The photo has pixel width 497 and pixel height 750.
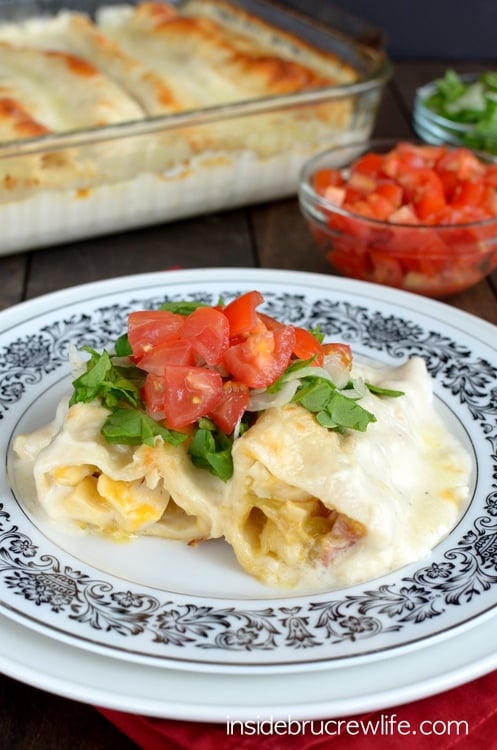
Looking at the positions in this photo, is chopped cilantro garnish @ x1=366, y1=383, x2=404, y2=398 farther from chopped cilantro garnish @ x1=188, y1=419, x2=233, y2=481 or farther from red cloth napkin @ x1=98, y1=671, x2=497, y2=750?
red cloth napkin @ x1=98, y1=671, x2=497, y2=750

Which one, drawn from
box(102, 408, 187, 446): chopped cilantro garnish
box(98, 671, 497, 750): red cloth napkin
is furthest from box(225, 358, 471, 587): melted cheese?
box(98, 671, 497, 750): red cloth napkin

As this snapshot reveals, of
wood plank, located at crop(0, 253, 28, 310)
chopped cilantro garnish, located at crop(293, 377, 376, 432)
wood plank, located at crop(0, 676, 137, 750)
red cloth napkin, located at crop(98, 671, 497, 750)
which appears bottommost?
wood plank, located at crop(0, 253, 28, 310)

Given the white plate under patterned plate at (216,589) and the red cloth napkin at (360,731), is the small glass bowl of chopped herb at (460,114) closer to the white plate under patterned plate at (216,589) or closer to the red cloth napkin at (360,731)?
the white plate under patterned plate at (216,589)

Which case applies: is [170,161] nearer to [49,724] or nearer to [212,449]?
[212,449]

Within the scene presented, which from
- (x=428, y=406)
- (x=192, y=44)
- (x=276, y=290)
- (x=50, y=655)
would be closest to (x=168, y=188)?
(x=276, y=290)

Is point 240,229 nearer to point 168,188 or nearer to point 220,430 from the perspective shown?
point 168,188

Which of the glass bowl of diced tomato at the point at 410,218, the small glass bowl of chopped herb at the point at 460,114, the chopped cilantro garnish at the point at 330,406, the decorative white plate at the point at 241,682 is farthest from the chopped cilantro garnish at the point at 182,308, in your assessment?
the small glass bowl of chopped herb at the point at 460,114

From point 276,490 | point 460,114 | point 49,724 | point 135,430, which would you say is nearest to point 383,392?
point 276,490
